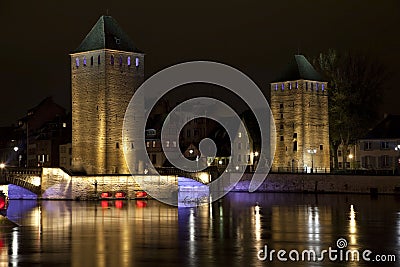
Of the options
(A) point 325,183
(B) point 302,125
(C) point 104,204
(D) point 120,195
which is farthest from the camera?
(B) point 302,125

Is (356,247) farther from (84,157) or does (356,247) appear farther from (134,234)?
(84,157)

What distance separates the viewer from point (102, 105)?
49469 mm

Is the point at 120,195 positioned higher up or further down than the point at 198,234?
higher up

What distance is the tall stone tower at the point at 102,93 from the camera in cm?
4953

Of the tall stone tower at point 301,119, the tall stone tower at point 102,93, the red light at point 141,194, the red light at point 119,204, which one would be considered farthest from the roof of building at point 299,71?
the red light at point 119,204

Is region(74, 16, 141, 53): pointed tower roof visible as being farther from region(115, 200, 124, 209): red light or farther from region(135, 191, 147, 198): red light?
region(115, 200, 124, 209): red light

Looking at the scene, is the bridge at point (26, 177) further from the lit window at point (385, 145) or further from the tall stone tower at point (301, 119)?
the lit window at point (385, 145)

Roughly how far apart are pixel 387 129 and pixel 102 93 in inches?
824

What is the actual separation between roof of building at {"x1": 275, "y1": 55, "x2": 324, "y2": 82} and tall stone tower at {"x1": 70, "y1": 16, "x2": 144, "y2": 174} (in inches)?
667

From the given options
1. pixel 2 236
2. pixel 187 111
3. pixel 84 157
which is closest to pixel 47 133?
pixel 187 111

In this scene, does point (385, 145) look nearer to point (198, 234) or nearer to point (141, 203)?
point (141, 203)

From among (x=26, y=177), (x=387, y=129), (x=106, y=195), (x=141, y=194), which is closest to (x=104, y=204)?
(x=106, y=195)

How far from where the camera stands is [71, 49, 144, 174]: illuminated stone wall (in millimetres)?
49531

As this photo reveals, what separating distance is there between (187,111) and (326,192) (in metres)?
27.3
